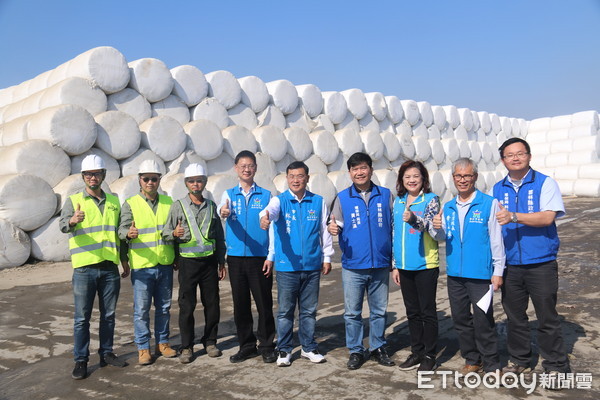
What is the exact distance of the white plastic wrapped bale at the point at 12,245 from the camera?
625cm

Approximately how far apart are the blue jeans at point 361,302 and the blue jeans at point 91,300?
1.60 m

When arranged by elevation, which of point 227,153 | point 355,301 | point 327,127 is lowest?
point 355,301

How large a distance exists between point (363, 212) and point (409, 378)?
109 cm

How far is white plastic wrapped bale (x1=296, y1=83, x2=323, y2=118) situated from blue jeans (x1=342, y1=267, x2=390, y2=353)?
22.8 feet

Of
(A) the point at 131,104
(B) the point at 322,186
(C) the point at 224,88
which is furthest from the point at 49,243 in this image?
(B) the point at 322,186

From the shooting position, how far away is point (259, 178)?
27.5 ft

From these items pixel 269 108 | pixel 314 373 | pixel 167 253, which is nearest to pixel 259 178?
pixel 269 108

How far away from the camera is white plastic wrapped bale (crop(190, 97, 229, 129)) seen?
26.9ft

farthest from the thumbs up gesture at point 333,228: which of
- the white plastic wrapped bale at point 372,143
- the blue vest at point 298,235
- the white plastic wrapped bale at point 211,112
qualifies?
the white plastic wrapped bale at point 372,143

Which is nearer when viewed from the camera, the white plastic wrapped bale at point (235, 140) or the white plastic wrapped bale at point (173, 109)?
the white plastic wrapped bale at point (173, 109)

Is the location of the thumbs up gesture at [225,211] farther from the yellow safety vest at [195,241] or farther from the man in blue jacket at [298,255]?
the man in blue jacket at [298,255]

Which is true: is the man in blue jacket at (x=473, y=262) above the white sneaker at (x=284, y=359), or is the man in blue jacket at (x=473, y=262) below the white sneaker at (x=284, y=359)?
above

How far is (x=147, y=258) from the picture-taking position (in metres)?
3.36

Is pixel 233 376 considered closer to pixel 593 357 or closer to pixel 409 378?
pixel 409 378
